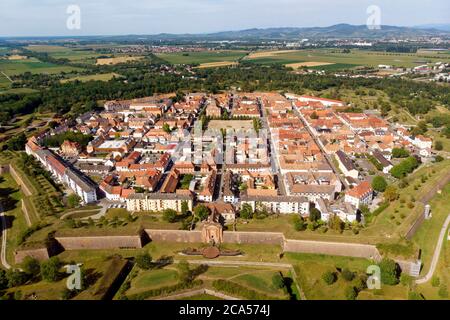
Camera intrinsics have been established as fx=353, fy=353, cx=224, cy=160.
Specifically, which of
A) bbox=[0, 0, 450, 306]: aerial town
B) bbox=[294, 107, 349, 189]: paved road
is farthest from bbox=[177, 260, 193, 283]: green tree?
bbox=[294, 107, 349, 189]: paved road

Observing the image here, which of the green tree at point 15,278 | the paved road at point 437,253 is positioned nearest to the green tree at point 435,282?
the paved road at point 437,253

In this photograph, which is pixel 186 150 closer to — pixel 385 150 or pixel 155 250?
pixel 155 250

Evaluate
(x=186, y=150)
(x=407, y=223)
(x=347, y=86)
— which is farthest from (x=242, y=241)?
(x=347, y=86)

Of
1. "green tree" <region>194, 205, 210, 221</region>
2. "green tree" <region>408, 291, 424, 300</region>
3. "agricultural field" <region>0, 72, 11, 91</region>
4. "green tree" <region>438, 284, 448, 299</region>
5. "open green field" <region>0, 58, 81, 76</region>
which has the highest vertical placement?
"open green field" <region>0, 58, 81, 76</region>

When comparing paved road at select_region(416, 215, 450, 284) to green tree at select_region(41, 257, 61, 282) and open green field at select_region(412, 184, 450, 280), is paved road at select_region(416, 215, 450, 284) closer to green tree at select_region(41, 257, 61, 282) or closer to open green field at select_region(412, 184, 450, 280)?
open green field at select_region(412, 184, 450, 280)

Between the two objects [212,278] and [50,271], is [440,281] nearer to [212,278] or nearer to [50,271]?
[212,278]

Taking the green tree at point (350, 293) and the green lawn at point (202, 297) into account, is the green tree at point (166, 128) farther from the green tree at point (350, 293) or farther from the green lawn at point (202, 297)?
the green tree at point (350, 293)
